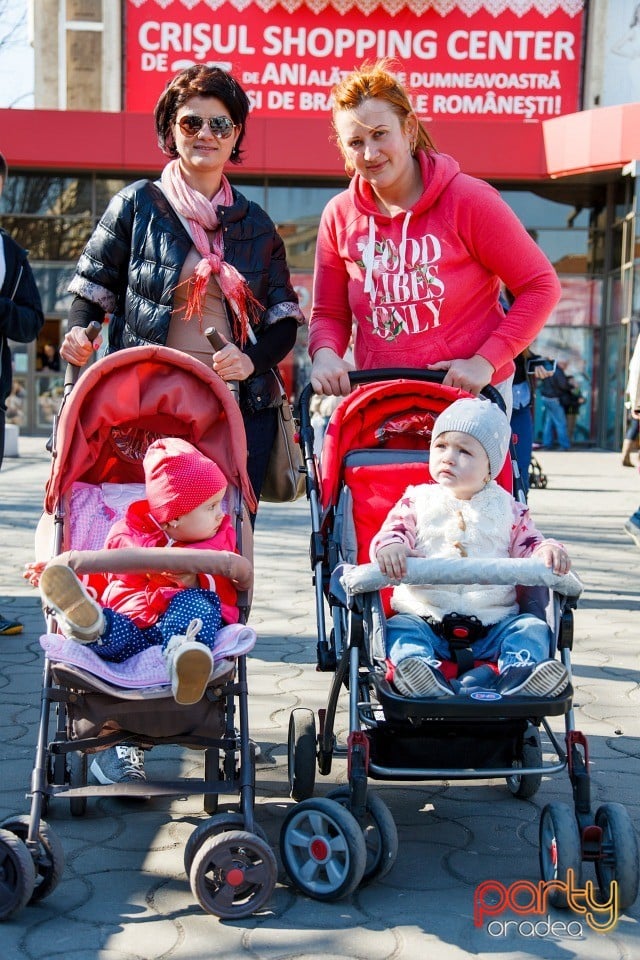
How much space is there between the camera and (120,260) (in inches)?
154

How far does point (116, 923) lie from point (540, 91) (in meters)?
20.1

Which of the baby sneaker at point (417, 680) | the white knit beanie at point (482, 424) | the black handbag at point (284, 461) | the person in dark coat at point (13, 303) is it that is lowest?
the baby sneaker at point (417, 680)

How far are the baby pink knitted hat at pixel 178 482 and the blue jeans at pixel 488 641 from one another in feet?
2.08

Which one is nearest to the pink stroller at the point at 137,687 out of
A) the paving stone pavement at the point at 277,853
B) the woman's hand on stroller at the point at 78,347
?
the paving stone pavement at the point at 277,853

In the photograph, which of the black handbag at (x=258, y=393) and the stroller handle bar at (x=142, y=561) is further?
the black handbag at (x=258, y=393)

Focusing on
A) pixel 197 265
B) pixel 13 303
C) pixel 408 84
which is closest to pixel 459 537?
pixel 197 265

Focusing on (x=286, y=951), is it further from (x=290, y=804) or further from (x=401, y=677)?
(x=290, y=804)

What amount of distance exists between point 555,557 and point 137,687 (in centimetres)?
113

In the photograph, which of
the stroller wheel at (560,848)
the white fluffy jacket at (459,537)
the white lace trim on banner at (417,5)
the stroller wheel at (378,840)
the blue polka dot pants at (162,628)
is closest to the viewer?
the stroller wheel at (560,848)

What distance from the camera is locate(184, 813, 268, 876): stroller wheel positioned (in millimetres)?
2748

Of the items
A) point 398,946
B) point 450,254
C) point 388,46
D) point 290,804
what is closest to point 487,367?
point 450,254

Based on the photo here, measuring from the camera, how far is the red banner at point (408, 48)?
804 inches

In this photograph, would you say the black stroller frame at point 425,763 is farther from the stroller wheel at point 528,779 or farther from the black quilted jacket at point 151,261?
the black quilted jacket at point 151,261
